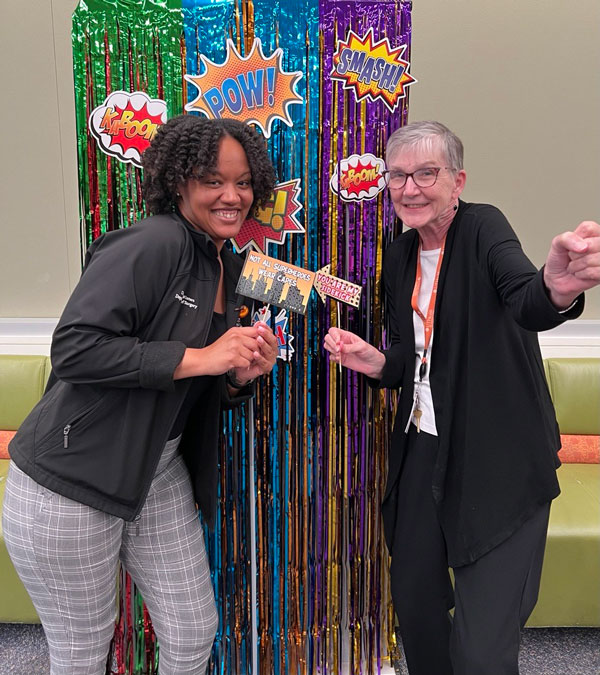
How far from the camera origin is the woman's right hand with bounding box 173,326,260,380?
1.21m

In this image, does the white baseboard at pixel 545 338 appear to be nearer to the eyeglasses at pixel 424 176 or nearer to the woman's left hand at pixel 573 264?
the eyeglasses at pixel 424 176

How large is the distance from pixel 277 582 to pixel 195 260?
1130 millimetres

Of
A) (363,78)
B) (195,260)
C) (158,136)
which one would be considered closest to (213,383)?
(195,260)

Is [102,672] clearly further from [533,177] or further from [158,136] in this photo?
[533,177]

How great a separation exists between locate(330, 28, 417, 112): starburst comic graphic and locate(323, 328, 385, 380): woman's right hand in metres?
0.68

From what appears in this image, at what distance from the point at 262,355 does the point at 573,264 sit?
72 cm

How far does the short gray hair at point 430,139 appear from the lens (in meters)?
1.38

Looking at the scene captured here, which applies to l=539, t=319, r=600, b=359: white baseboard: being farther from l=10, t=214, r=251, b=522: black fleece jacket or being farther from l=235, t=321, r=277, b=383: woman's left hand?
l=10, t=214, r=251, b=522: black fleece jacket

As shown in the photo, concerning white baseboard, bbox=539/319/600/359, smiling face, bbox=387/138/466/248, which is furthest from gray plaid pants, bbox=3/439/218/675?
white baseboard, bbox=539/319/600/359

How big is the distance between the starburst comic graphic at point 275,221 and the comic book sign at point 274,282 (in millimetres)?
259

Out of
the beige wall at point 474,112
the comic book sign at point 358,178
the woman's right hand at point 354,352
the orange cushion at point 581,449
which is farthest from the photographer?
the beige wall at point 474,112

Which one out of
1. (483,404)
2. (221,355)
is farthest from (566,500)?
(221,355)

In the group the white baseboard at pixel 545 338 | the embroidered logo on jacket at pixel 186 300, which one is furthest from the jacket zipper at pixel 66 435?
the white baseboard at pixel 545 338

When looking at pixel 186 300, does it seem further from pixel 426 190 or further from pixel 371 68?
pixel 371 68
